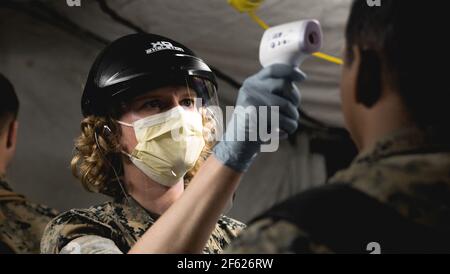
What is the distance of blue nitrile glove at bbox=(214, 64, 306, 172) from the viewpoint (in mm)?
901

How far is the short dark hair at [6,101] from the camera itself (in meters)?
1.56

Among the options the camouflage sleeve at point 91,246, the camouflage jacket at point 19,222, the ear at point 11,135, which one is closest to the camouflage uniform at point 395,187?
the camouflage sleeve at point 91,246

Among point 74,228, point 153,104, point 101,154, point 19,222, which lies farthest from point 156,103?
point 19,222

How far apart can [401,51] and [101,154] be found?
70cm

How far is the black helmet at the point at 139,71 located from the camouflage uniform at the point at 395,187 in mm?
482

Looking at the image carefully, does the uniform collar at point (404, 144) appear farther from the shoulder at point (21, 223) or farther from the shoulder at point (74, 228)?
the shoulder at point (21, 223)

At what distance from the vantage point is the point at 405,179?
2.65ft

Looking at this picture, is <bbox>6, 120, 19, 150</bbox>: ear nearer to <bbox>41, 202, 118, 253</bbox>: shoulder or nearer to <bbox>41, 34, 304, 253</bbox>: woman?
<bbox>41, 34, 304, 253</bbox>: woman

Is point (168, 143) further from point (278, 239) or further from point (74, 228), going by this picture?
point (278, 239)

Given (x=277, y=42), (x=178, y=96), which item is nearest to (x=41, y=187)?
(x=178, y=96)

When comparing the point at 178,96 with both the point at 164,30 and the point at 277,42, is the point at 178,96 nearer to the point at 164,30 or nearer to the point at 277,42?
the point at 277,42

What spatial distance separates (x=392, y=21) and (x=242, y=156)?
0.31 m

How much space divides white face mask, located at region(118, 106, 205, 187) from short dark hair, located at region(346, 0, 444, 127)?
0.44m

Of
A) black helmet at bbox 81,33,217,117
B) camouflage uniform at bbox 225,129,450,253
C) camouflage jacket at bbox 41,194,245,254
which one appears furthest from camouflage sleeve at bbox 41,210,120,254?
camouflage uniform at bbox 225,129,450,253
